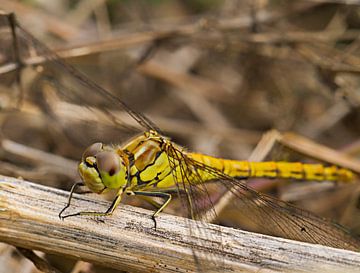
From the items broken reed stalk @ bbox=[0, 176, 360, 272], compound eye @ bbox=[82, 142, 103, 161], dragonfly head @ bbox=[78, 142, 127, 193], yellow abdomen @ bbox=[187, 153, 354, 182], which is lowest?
broken reed stalk @ bbox=[0, 176, 360, 272]

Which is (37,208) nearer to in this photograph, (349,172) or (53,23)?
(349,172)

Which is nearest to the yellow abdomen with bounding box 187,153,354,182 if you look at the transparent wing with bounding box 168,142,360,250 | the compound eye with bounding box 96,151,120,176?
the transparent wing with bounding box 168,142,360,250

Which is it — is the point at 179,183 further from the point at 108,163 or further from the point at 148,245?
the point at 148,245

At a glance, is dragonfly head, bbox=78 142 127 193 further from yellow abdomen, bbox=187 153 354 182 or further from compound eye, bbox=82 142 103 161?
yellow abdomen, bbox=187 153 354 182

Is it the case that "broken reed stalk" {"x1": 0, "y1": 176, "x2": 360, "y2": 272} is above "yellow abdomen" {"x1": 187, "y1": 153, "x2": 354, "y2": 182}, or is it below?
below

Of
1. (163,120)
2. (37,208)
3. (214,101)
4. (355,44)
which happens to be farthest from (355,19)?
(37,208)

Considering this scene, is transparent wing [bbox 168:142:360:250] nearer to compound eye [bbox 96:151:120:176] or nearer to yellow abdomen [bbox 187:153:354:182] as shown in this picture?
yellow abdomen [bbox 187:153:354:182]

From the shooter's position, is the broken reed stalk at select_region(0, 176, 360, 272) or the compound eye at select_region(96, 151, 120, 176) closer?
the broken reed stalk at select_region(0, 176, 360, 272)

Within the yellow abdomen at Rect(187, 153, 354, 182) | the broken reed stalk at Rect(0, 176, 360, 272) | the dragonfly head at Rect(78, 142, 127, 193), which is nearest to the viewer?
the broken reed stalk at Rect(0, 176, 360, 272)

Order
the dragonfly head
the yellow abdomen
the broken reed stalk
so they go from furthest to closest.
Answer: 1. the yellow abdomen
2. the dragonfly head
3. the broken reed stalk
